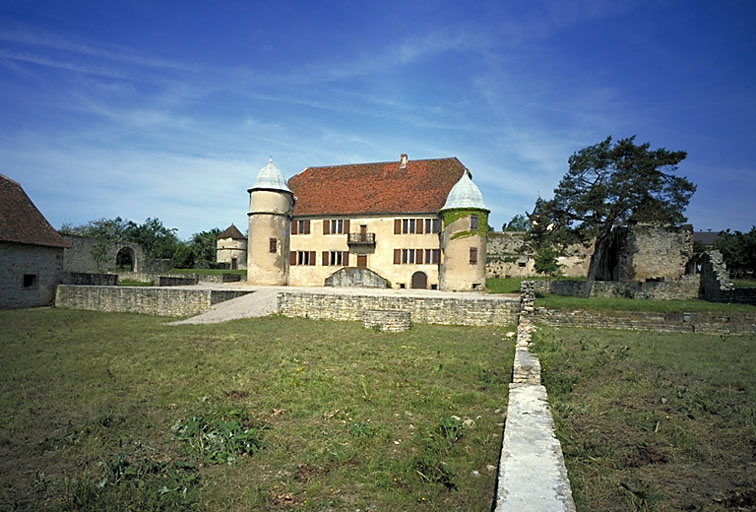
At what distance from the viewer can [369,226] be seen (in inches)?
1452

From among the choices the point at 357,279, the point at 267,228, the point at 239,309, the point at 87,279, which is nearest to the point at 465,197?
the point at 357,279

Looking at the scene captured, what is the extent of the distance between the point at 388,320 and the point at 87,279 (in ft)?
71.6

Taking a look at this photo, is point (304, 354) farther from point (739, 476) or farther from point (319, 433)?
point (739, 476)

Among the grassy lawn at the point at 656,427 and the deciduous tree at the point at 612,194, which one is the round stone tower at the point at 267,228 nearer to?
the deciduous tree at the point at 612,194

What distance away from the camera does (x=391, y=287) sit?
35719 mm

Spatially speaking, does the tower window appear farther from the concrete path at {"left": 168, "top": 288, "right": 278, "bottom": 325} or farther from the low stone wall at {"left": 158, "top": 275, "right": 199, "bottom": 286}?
the concrete path at {"left": 168, "top": 288, "right": 278, "bottom": 325}

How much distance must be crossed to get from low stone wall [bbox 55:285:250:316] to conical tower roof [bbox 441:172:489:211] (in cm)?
1557

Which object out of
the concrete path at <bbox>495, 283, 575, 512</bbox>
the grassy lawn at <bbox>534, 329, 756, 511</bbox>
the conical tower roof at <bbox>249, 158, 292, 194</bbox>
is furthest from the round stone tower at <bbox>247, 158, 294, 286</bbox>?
the concrete path at <bbox>495, 283, 575, 512</bbox>

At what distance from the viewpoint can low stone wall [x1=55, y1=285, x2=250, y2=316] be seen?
74.6ft

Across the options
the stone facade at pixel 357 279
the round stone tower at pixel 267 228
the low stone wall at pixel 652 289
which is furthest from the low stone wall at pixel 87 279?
the low stone wall at pixel 652 289

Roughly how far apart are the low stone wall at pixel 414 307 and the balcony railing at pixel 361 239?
1509 cm

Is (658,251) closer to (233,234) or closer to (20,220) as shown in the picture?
(20,220)

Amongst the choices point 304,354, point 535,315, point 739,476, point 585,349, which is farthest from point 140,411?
point 535,315

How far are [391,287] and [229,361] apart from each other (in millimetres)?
24869
